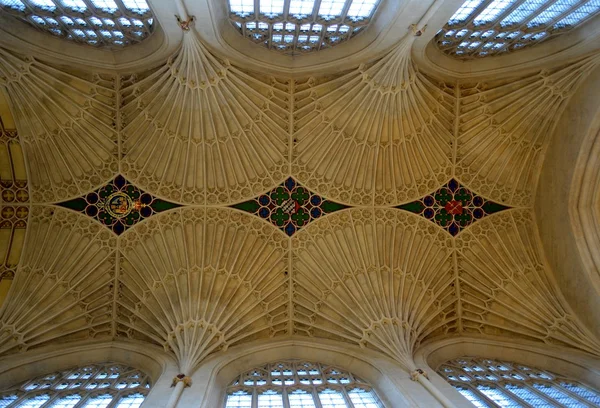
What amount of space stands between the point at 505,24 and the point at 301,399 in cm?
1088

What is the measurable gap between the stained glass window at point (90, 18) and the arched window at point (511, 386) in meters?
12.3

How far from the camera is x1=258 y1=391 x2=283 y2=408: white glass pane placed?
10248 millimetres

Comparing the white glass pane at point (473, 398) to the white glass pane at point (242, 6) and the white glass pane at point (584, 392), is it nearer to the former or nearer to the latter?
Result: the white glass pane at point (584, 392)

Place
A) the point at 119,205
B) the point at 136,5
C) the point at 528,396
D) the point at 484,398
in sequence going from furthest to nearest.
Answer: the point at 119,205
the point at 136,5
the point at 528,396
the point at 484,398

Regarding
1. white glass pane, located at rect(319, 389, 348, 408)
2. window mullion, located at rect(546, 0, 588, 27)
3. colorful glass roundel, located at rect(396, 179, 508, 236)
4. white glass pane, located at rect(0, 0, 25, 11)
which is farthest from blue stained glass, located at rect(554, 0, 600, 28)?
white glass pane, located at rect(0, 0, 25, 11)

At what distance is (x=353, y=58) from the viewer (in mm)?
12102

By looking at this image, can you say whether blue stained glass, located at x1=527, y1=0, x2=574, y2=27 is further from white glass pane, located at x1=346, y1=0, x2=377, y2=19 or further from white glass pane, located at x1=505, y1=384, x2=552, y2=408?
white glass pane, located at x1=505, y1=384, x2=552, y2=408

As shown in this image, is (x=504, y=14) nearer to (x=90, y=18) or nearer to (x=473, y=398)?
(x=473, y=398)

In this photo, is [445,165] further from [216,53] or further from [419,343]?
[216,53]

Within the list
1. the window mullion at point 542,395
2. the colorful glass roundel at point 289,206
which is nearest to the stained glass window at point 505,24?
the colorful glass roundel at point 289,206

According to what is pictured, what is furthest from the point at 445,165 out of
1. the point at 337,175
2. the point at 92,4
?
the point at 92,4

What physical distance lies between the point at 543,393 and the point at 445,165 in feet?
23.4

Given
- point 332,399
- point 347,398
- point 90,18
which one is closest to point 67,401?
point 332,399

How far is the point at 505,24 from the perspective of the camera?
38.1ft
